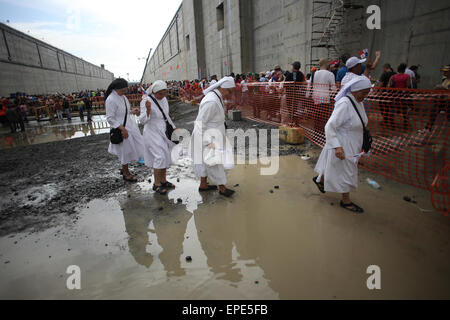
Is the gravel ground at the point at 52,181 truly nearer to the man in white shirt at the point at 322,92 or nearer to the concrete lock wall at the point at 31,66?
the man in white shirt at the point at 322,92

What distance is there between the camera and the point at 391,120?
22.2 ft

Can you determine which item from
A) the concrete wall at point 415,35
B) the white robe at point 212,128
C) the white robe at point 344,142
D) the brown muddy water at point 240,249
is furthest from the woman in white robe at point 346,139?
the concrete wall at point 415,35

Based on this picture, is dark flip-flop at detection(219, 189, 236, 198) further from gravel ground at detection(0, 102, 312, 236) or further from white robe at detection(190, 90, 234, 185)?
gravel ground at detection(0, 102, 312, 236)

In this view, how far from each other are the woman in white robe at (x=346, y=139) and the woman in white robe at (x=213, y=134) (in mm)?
1450

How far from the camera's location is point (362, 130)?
10.8 feet

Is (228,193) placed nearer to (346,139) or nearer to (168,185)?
(168,185)

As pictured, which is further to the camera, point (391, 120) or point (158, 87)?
point (391, 120)

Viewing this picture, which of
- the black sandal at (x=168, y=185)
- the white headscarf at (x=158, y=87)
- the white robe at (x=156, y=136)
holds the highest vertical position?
the white headscarf at (x=158, y=87)

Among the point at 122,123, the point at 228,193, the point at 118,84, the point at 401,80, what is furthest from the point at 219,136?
the point at 401,80

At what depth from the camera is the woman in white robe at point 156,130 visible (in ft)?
13.8

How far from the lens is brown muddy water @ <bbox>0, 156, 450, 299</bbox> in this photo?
2.30 m

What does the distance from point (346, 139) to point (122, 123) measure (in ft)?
12.1
